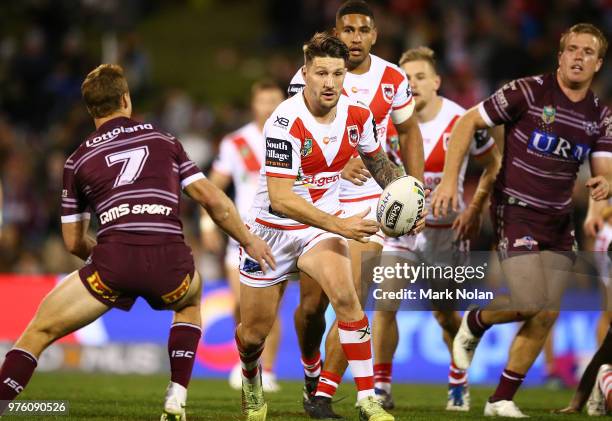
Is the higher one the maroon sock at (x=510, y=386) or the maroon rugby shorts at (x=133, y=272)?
the maroon rugby shorts at (x=133, y=272)

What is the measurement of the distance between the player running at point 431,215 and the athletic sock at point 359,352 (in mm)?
2227

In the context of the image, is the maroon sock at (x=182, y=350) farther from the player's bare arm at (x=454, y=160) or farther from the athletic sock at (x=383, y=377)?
the athletic sock at (x=383, y=377)

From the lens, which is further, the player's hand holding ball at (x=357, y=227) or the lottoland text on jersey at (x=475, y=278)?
the lottoland text on jersey at (x=475, y=278)

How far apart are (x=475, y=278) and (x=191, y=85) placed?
586 inches

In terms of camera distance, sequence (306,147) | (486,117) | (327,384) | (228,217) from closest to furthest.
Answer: (228,217), (306,147), (327,384), (486,117)

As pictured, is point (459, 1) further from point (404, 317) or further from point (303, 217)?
point (303, 217)

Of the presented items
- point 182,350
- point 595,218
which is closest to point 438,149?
point 595,218

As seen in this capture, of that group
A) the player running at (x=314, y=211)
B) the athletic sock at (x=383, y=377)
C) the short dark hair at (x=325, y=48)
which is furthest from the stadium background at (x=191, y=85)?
the short dark hair at (x=325, y=48)

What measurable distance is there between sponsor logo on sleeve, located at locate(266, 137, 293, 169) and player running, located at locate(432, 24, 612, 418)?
4.76 feet

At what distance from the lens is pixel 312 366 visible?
26.4 ft

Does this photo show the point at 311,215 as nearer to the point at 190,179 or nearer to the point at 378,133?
the point at 190,179

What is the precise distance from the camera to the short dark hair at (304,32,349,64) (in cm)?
714

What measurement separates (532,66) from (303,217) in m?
11.2

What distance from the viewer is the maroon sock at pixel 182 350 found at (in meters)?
6.74
